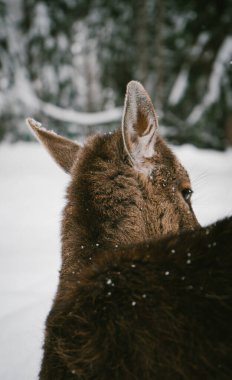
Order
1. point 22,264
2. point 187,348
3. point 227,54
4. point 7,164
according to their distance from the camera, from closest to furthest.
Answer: point 187,348 < point 22,264 < point 7,164 < point 227,54

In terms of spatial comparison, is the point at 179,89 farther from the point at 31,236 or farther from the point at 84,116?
the point at 31,236

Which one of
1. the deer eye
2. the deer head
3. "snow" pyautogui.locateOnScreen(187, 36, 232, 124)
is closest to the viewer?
the deer head

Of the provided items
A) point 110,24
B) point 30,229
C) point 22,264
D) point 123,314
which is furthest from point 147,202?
point 110,24

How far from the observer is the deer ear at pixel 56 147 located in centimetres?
289

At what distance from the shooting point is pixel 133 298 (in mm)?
1503

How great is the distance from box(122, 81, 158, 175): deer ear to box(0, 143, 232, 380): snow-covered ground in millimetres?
585

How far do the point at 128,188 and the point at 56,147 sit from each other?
93cm

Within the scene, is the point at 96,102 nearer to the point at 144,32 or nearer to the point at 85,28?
the point at 85,28

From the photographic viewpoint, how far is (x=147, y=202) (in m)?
2.25

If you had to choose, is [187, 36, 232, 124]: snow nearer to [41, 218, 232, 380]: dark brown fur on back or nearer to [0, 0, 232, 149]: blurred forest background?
[0, 0, 232, 149]: blurred forest background

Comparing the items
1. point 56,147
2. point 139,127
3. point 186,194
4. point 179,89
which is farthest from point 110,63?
point 139,127

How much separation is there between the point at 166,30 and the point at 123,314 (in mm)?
20702

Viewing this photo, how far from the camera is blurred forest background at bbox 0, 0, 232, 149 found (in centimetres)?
1608

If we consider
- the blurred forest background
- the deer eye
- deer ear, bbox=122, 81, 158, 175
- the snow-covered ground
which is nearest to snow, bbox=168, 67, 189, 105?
the blurred forest background
